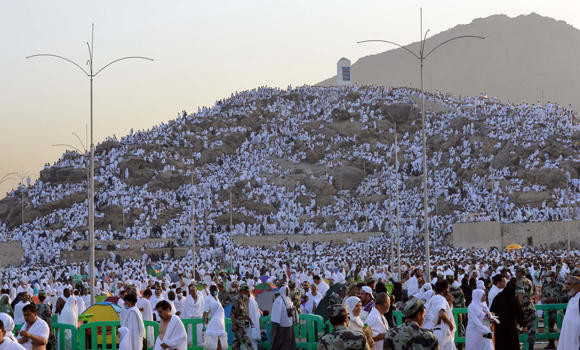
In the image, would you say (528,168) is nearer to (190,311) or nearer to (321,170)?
(321,170)

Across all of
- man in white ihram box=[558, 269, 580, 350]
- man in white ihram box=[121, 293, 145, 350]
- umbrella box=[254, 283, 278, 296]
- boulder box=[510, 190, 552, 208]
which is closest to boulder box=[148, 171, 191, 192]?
boulder box=[510, 190, 552, 208]

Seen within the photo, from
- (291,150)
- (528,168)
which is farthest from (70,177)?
→ (528,168)

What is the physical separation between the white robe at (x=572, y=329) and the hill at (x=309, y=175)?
171ft

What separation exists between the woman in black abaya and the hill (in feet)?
161

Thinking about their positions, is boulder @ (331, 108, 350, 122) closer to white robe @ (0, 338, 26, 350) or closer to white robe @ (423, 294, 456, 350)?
white robe @ (423, 294, 456, 350)

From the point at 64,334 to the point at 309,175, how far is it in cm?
7599

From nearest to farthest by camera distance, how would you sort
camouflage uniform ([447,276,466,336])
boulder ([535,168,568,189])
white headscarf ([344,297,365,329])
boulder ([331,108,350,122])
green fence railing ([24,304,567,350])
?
1. white headscarf ([344,297,365,329])
2. green fence railing ([24,304,567,350])
3. camouflage uniform ([447,276,466,336])
4. boulder ([535,168,568,189])
5. boulder ([331,108,350,122])

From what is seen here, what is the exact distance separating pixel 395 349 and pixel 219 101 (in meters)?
116

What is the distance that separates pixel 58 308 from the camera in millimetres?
17672

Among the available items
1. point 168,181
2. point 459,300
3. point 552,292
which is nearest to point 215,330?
point 459,300

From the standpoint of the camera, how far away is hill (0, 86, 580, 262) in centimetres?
7250

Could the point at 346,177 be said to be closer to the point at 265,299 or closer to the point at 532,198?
the point at 532,198

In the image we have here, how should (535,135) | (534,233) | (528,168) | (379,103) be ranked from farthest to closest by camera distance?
(379,103)
(535,135)
(528,168)
(534,233)

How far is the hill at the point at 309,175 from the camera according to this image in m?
72.5
